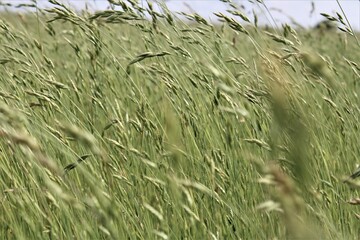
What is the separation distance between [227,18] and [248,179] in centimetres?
61

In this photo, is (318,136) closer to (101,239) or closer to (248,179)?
(248,179)

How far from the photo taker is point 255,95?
184cm

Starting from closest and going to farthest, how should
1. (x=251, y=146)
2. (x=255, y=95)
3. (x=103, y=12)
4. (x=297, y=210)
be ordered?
(x=297, y=210)
(x=255, y=95)
(x=103, y=12)
(x=251, y=146)

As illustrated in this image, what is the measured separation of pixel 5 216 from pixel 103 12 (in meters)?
0.87

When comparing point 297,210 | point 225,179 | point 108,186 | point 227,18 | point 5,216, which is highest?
point 297,210

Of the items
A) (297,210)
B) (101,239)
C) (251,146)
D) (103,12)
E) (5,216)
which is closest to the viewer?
(297,210)

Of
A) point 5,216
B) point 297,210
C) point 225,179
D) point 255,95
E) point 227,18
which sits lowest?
point 5,216

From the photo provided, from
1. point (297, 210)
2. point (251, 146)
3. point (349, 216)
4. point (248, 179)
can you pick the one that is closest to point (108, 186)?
point (248, 179)

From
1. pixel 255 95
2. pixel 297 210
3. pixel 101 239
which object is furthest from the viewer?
pixel 255 95

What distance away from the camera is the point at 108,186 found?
69.6 inches

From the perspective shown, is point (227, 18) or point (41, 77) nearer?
point (227, 18)

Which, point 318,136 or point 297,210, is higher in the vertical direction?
point 297,210

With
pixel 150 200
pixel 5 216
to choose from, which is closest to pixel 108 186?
pixel 150 200

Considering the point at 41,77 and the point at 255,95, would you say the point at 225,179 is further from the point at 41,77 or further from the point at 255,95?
the point at 41,77
